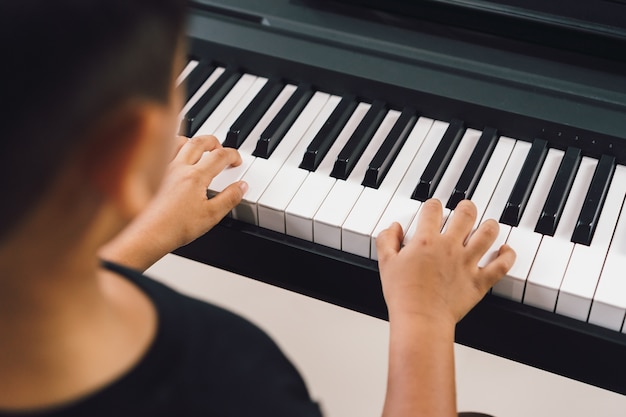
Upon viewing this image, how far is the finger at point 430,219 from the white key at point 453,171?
0.02 meters

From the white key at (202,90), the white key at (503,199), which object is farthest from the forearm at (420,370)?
the white key at (202,90)

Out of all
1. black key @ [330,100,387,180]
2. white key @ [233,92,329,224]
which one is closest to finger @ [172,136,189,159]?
white key @ [233,92,329,224]

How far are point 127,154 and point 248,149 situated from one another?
80cm

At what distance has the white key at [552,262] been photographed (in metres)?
1.10

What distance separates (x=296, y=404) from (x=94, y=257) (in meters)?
0.24

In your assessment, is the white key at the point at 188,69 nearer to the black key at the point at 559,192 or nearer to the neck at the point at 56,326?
the black key at the point at 559,192

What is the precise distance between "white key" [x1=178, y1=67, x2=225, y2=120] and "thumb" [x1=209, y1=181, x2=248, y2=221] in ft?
0.74

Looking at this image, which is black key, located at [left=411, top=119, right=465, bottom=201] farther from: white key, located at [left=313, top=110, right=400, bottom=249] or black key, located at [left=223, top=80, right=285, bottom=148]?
black key, located at [left=223, top=80, right=285, bottom=148]

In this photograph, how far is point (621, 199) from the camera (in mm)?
1218

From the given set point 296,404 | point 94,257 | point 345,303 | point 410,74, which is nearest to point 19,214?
point 94,257

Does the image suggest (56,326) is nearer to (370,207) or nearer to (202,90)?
(370,207)

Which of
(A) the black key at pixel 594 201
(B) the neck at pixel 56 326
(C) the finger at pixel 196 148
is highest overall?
(A) the black key at pixel 594 201

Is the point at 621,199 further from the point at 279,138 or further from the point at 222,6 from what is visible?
the point at 222,6

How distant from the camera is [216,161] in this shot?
4.11 ft
